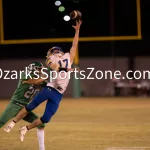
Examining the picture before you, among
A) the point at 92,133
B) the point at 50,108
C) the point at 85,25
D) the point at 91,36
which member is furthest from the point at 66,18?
the point at 50,108

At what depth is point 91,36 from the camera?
21703mm

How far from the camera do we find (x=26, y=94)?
20.7 feet

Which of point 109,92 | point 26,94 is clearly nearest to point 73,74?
point 109,92

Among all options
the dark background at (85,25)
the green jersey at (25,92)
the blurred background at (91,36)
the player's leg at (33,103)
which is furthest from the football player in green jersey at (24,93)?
the dark background at (85,25)

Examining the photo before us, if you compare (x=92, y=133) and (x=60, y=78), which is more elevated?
(x=60, y=78)

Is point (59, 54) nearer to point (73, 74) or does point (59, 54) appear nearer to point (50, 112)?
point (50, 112)

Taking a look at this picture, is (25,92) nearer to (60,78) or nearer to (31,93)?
(31,93)

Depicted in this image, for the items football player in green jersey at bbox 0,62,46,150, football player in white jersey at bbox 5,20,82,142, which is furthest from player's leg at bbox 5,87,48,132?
football player in green jersey at bbox 0,62,46,150

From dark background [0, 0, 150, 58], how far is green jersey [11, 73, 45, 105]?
1460 cm

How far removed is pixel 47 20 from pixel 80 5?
2689mm

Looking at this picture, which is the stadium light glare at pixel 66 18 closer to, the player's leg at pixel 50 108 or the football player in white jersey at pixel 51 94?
the football player in white jersey at pixel 51 94

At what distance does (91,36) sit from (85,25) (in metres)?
0.67

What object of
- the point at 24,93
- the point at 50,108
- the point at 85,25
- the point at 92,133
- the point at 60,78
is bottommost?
the point at 92,133

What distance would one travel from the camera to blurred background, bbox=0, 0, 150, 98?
20.9m
